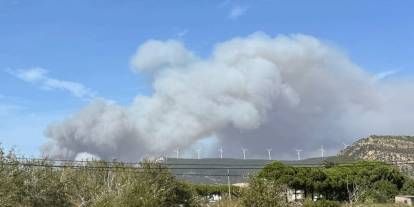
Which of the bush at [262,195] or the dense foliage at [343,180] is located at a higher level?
the dense foliage at [343,180]

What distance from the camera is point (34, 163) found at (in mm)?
59906

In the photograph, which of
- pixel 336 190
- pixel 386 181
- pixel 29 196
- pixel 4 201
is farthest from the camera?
pixel 386 181

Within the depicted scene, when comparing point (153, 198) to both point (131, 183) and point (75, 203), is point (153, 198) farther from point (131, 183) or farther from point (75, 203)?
point (75, 203)

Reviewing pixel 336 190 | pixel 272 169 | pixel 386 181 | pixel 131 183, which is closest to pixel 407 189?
pixel 386 181

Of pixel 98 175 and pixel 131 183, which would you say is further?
pixel 98 175

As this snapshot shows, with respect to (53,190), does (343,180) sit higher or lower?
higher

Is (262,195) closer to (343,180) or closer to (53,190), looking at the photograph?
(53,190)

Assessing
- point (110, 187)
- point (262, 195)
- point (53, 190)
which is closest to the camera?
point (53, 190)

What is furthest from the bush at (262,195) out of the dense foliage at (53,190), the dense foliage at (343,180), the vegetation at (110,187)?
the dense foliage at (343,180)

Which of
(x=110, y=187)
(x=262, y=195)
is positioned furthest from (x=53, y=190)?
(x=262, y=195)

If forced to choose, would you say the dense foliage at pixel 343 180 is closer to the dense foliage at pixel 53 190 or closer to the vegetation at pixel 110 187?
the vegetation at pixel 110 187

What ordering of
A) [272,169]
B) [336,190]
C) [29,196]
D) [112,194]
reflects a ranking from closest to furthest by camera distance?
[29,196] < [112,194] < [272,169] < [336,190]

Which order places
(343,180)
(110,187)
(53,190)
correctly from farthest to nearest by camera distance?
(343,180) < (110,187) < (53,190)

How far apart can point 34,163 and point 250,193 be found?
2250 centimetres
